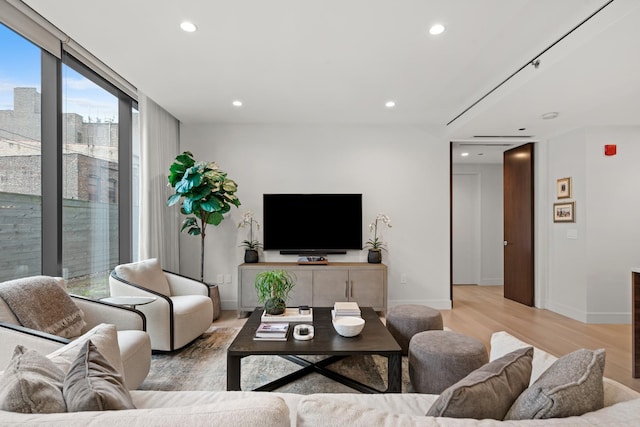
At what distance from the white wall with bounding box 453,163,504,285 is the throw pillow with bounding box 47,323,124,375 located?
638 cm

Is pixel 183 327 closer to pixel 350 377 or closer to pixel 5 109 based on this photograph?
pixel 350 377

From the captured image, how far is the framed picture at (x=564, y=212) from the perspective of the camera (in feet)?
14.4

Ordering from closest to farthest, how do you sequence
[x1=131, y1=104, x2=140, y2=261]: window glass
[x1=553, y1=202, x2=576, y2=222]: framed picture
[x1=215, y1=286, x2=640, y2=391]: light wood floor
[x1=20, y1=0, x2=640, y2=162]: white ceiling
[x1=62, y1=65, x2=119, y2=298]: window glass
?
[x1=20, y1=0, x2=640, y2=162]: white ceiling, [x1=62, y1=65, x2=119, y2=298]: window glass, [x1=215, y1=286, x2=640, y2=391]: light wood floor, [x1=131, y1=104, x2=140, y2=261]: window glass, [x1=553, y1=202, x2=576, y2=222]: framed picture

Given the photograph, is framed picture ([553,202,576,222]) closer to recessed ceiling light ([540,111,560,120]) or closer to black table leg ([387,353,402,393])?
recessed ceiling light ([540,111,560,120])

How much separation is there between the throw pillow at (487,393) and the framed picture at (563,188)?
13.9 ft

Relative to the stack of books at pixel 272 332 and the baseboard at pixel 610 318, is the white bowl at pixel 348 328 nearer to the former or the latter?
the stack of books at pixel 272 332

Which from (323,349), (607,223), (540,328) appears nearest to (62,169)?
(323,349)

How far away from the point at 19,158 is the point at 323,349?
2.58 m

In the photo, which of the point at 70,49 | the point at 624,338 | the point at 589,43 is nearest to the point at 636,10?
the point at 589,43

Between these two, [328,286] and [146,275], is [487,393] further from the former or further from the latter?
[328,286]

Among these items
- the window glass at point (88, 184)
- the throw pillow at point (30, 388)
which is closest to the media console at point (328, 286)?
the window glass at point (88, 184)

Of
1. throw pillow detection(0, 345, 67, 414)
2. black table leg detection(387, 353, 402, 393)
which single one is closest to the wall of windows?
throw pillow detection(0, 345, 67, 414)

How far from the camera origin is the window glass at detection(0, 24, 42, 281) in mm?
2451

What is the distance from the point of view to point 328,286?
14.1 feet
